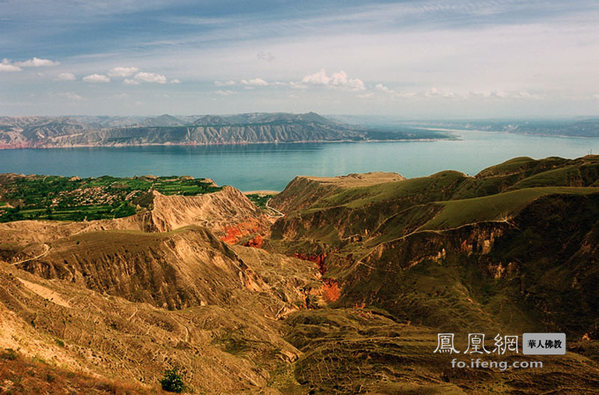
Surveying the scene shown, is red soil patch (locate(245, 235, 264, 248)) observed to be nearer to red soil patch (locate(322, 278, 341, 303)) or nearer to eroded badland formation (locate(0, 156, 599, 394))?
eroded badland formation (locate(0, 156, 599, 394))

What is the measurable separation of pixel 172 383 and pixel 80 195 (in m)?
123

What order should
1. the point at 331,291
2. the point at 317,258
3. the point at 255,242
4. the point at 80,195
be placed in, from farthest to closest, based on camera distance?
the point at 80,195, the point at 255,242, the point at 317,258, the point at 331,291

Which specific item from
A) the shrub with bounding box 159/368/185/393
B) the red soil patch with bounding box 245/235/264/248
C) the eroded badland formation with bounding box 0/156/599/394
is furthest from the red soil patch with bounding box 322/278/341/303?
the shrub with bounding box 159/368/185/393

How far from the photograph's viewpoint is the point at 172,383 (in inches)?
1283

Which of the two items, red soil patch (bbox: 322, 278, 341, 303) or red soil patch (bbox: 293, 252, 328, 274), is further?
red soil patch (bbox: 293, 252, 328, 274)

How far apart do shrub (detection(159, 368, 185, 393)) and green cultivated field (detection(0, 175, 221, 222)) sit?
73978 mm

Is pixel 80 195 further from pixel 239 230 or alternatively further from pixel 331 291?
pixel 331 291

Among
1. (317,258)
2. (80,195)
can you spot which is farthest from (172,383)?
(80,195)

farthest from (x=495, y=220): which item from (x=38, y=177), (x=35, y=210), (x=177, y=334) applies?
(x=38, y=177)

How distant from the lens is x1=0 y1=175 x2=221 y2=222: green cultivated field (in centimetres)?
10094

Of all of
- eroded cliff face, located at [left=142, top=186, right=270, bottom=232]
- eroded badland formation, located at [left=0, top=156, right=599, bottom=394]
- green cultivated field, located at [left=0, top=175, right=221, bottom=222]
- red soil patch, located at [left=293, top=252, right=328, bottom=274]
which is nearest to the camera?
eroded badland formation, located at [left=0, top=156, right=599, bottom=394]

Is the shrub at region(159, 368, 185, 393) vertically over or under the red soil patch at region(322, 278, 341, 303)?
over

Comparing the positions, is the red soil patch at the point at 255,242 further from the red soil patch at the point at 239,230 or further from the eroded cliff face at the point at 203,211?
the eroded cliff face at the point at 203,211

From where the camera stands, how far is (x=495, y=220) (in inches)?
2603
